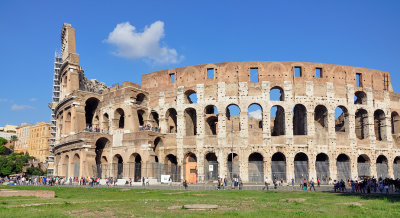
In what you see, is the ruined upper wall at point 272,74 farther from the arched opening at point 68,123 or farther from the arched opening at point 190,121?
the arched opening at point 68,123

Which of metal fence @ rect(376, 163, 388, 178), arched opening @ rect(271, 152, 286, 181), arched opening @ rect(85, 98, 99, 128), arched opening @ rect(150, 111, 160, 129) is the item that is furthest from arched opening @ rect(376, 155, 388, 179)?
arched opening @ rect(85, 98, 99, 128)

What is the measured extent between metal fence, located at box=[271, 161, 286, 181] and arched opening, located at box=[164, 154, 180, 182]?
9016 millimetres

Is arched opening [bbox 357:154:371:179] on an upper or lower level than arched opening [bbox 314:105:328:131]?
lower

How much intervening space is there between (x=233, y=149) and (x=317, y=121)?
1029 cm

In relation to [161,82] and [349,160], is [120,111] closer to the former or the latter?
[161,82]

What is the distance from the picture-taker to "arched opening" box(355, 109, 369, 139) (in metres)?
38.7

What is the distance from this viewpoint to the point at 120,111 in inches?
1630

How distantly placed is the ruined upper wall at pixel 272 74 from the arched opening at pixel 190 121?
2919 mm

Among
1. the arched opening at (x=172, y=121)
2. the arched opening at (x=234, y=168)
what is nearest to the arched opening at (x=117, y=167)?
the arched opening at (x=172, y=121)

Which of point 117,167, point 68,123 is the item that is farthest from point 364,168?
point 68,123

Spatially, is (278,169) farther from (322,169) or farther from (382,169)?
(382,169)

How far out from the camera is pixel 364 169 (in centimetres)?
3734

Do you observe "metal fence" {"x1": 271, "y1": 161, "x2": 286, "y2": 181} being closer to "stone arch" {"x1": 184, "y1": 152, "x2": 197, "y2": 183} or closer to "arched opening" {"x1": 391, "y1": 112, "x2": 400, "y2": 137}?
"stone arch" {"x1": 184, "y1": 152, "x2": 197, "y2": 183}

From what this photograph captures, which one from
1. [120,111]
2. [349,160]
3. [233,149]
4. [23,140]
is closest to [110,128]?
[120,111]
